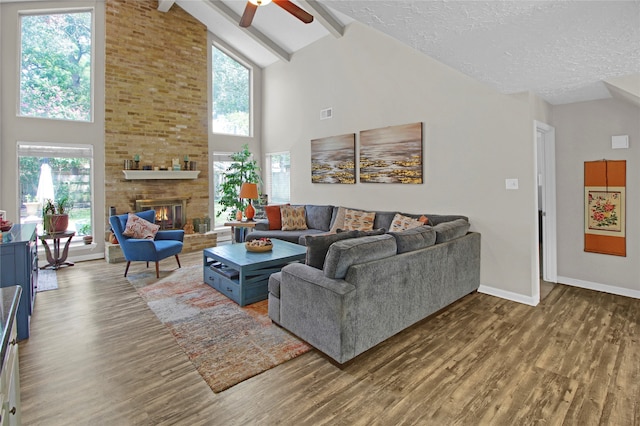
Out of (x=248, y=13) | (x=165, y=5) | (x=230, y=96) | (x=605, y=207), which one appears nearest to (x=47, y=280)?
(x=248, y=13)

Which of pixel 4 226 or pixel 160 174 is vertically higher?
pixel 160 174

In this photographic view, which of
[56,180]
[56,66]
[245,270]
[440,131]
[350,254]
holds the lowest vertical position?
[245,270]

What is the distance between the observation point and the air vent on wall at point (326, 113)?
20.1 ft

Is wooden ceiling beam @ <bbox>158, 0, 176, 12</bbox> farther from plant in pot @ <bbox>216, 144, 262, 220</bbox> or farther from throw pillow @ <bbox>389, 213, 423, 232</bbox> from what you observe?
throw pillow @ <bbox>389, 213, 423, 232</bbox>

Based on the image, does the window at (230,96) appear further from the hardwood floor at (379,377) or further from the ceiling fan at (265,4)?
the hardwood floor at (379,377)

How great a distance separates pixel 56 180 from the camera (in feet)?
18.2

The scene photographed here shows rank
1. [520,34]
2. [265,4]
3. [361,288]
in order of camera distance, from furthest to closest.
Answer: [265,4] < [361,288] < [520,34]

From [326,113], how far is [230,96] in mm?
2615

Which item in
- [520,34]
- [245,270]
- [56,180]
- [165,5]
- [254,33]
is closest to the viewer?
[520,34]

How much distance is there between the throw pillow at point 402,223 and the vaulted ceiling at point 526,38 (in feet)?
5.84

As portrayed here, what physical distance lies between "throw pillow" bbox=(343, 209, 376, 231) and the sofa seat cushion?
69.0 inches

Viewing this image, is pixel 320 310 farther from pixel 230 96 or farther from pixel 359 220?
pixel 230 96

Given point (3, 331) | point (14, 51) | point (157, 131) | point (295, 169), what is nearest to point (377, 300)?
point (3, 331)

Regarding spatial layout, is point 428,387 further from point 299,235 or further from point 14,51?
point 14,51
